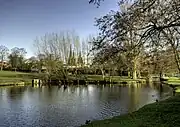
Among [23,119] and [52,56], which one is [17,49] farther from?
[23,119]

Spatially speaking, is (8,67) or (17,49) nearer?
(8,67)

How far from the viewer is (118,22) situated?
31.0 feet

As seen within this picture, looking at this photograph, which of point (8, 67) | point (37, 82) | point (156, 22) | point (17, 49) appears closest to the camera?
point (156, 22)

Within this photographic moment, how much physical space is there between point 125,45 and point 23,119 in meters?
10.9

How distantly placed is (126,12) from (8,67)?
78.1 metres

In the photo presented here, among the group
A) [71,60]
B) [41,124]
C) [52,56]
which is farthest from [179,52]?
[71,60]

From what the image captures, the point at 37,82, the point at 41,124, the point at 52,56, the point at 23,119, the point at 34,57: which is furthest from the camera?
the point at 34,57

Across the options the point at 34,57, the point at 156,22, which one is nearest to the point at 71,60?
the point at 34,57

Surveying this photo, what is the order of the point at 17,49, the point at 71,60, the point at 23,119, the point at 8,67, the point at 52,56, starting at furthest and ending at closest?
the point at 17,49 < the point at 8,67 < the point at 71,60 < the point at 52,56 < the point at 23,119

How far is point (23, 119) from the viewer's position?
18156 mm

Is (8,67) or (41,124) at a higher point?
(8,67)

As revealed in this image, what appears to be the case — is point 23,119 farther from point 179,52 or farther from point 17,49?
point 17,49

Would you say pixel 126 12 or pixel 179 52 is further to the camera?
pixel 179 52

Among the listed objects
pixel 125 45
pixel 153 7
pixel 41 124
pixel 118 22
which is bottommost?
pixel 41 124
